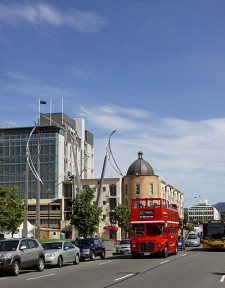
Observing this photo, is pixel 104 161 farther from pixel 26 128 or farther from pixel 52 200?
pixel 26 128

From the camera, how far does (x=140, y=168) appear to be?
4168 inches

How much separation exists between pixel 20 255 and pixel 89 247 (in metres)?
12.1

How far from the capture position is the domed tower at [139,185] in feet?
336

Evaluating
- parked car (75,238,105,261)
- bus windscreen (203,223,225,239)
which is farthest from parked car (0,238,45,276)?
bus windscreen (203,223,225,239)

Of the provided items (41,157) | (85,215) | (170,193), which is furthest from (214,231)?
(170,193)

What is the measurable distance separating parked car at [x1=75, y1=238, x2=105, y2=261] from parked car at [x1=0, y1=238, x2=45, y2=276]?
8.79 metres

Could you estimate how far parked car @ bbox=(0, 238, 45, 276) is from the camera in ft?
65.5

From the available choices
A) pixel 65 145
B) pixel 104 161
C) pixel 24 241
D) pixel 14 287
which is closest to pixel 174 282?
pixel 14 287

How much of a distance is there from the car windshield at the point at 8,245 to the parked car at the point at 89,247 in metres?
11.0

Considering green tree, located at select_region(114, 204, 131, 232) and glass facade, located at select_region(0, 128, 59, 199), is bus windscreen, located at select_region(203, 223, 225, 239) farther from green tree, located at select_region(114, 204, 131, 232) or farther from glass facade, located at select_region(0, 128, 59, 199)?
glass facade, located at select_region(0, 128, 59, 199)

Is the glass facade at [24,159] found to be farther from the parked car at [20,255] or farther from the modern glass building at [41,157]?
the parked car at [20,255]

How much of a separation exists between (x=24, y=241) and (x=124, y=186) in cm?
8265

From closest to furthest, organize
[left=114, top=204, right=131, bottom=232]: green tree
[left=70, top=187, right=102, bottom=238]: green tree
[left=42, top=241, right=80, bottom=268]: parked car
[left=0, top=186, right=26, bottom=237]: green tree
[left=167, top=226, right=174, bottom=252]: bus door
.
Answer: [left=42, top=241, right=80, bottom=268]: parked car → [left=167, top=226, right=174, bottom=252]: bus door → [left=0, top=186, right=26, bottom=237]: green tree → [left=70, top=187, right=102, bottom=238]: green tree → [left=114, top=204, right=131, bottom=232]: green tree

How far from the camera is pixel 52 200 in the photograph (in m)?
106
